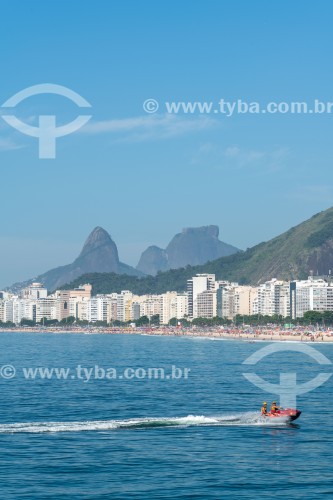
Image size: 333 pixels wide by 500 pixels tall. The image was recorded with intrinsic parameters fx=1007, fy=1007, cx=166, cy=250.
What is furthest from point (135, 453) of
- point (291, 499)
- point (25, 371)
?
point (25, 371)

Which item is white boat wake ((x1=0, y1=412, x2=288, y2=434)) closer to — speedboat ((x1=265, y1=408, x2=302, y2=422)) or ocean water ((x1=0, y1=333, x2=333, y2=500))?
ocean water ((x1=0, y1=333, x2=333, y2=500))

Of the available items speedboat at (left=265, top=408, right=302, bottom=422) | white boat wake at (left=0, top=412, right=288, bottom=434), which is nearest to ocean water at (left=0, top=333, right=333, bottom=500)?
white boat wake at (left=0, top=412, right=288, bottom=434)

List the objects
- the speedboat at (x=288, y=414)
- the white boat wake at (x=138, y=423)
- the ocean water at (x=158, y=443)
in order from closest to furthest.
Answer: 1. the ocean water at (x=158, y=443)
2. the white boat wake at (x=138, y=423)
3. the speedboat at (x=288, y=414)

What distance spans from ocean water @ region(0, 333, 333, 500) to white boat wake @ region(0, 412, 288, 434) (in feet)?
0.15

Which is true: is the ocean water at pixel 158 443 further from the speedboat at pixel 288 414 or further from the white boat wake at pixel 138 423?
the speedboat at pixel 288 414

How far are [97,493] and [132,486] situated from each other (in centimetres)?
142

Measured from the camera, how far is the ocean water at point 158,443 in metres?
33.2

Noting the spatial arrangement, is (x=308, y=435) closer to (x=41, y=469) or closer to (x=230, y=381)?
(x=41, y=469)

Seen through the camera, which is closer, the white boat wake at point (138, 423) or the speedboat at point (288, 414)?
the white boat wake at point (138, 423)

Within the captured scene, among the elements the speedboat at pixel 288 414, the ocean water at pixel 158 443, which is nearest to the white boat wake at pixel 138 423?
the ocean water at pixel 158 443

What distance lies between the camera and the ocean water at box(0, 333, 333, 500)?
3319 centimetres

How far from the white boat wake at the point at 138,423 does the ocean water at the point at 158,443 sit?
1.8 inches

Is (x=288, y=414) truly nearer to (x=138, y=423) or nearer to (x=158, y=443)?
(x=138, y=423)

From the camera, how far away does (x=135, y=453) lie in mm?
38406
